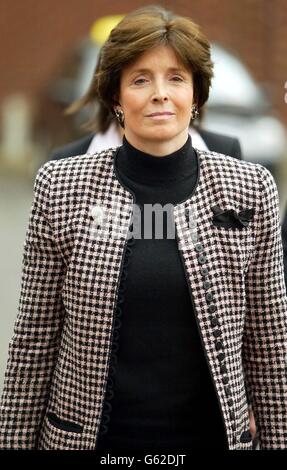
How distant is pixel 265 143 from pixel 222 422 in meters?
10.2

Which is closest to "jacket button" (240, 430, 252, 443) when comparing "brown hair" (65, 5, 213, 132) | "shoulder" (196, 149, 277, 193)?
"shoulder" (196, 149, 277, 193)

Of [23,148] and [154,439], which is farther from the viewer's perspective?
[23,148]

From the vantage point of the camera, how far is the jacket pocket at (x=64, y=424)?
3.64m

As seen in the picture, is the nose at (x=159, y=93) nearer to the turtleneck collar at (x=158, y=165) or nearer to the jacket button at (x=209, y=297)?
the turtleneck collar at (x=158, y=165)

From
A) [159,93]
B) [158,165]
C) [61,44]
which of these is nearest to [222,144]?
[158,165]

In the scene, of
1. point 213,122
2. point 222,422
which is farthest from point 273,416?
point 213,122

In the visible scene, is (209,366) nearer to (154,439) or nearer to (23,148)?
(154,439)

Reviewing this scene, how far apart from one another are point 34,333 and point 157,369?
0.42 meters

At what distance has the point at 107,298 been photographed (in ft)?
11.7

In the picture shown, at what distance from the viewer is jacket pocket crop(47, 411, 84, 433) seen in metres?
3.64

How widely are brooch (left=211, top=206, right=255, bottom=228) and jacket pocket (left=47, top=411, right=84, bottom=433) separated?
0.76 meters

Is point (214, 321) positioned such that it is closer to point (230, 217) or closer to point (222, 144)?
point (230, 217)

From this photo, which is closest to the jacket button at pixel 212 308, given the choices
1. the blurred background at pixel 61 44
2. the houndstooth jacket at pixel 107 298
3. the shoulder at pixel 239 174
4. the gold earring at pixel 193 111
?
the houndstooth jacket at pixel 107 298

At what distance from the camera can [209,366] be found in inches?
141
